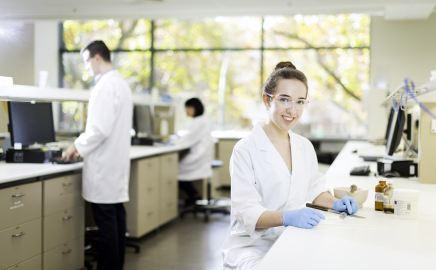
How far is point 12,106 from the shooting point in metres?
3.39

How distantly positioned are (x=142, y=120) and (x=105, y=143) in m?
2.27

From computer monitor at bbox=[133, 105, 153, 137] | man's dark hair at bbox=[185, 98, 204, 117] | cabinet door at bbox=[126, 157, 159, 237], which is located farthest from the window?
cabinet door at bbox=[126, 157, 159, 237]

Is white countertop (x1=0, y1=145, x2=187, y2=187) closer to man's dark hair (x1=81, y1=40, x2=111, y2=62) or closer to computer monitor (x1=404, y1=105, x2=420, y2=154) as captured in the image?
man's dark hair (x1=81, y1=40, x2=111, y2=62)

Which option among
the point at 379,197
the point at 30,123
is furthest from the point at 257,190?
the point at 30,123

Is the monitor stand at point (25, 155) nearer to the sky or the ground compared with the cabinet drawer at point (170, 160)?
nearer to the sky

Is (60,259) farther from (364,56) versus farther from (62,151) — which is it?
(364,56)

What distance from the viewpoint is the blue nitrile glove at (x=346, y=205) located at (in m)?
2.01

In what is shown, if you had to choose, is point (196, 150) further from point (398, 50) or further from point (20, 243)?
point (398, 50)

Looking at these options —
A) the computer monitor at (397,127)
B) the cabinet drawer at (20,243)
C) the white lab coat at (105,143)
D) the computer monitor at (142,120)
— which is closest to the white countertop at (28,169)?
the white lab coat at (105,143)

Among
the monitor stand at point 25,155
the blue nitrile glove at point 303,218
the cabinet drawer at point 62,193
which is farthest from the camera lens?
the monitor stand at point 25,155

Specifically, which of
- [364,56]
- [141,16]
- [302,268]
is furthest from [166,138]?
[302,268]

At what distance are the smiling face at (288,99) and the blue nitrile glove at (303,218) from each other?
382 millimetres

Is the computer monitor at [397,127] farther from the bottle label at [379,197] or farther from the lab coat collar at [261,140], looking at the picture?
the lab coat collar at [261,140]

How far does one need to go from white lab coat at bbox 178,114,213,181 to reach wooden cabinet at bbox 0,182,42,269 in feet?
8.69
